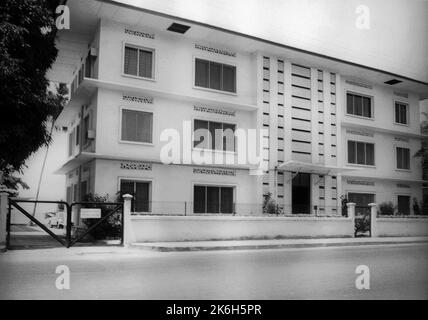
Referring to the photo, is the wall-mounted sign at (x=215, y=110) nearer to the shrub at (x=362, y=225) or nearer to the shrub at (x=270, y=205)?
the shrub at (x=270, y=205)

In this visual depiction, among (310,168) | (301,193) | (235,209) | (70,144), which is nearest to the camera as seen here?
(235,209)

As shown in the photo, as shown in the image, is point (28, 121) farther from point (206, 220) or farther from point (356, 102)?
point (356, 102)

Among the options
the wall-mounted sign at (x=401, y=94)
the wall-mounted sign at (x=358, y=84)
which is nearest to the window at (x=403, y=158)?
the wall-mounted sign at (x=401, y=94)

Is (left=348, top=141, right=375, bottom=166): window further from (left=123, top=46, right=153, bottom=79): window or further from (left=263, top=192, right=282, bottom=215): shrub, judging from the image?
(left=123, top=46, right=153, bottom=79): window

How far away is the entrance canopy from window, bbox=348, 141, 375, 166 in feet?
6.95

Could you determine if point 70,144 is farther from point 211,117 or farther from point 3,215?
point 3,215

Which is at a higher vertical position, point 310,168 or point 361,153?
point 361,153

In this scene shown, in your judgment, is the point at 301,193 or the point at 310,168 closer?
the point at 310,168

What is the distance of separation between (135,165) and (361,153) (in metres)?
13.5

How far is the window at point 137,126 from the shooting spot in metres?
18.7

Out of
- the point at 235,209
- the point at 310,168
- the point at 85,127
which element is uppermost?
the point at 85,127

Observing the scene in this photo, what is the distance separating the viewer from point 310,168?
22109 millimetres

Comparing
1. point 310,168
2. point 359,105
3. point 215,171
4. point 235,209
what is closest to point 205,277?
point 235,209

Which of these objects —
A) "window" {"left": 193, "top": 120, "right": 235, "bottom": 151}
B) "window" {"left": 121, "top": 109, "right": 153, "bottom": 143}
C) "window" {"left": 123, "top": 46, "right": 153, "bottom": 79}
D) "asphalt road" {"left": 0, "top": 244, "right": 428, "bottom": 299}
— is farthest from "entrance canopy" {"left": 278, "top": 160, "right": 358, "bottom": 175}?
"asphalt road" {"left": 0, "top": 244, "right": 428, "bottom": 299}
